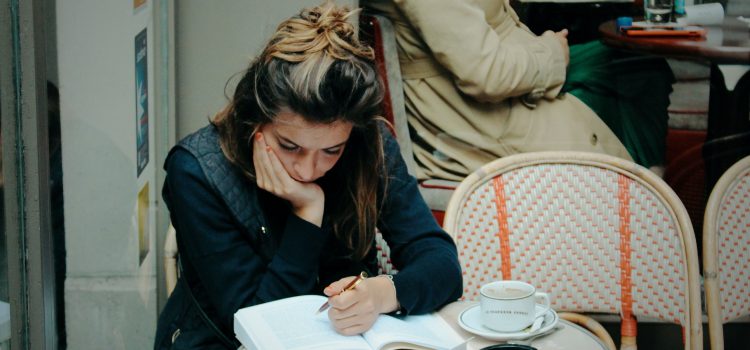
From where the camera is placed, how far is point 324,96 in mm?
2260

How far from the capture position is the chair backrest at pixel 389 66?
3252 mm

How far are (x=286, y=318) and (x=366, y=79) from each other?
0.59m

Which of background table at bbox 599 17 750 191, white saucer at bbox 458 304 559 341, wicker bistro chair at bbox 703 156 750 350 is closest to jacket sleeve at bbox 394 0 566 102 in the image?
background table at bbox 599 17 750 191

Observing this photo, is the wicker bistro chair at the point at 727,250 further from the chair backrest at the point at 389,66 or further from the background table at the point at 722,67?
the chair backrest at the point at 389,66

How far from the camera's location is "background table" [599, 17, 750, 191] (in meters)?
3.20

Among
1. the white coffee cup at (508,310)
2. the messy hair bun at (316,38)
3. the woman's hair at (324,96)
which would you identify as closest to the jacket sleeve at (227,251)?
the woman's hair at (324,96)

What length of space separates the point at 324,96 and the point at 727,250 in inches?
53.6

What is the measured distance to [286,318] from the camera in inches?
80.0

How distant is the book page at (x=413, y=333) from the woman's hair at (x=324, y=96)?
0.38m

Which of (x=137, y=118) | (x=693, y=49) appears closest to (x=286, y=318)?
(x=137, y=118)

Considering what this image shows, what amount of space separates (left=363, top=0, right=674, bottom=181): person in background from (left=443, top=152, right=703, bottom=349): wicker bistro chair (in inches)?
17.5

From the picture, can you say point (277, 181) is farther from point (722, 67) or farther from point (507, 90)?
point (722, 67)

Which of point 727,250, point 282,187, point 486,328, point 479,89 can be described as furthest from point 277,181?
point 727,250

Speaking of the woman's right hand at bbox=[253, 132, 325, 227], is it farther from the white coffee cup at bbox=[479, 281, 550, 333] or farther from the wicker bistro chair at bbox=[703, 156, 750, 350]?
the wicker bistro chair at bbox=[703, 156, 750, 350]
